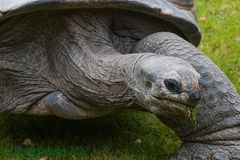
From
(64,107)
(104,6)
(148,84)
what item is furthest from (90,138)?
(148,84)

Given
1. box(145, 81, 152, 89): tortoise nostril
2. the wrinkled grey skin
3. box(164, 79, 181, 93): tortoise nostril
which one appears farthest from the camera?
the wrinkled grey skin

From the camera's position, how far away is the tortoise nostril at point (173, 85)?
8.76 ft

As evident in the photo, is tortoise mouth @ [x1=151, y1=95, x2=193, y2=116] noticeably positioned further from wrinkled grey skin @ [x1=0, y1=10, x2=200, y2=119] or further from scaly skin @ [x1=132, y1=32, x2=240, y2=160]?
scaly skin @ [x1=132, y1=32, x2=240, y2=160]

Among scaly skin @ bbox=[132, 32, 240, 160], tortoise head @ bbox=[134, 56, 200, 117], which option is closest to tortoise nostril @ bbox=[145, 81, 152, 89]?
tortoise head @ bbox=[134, 56, 200, 117]

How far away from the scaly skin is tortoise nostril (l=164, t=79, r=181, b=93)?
A: 69cm

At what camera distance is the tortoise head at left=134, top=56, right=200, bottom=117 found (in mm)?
2691

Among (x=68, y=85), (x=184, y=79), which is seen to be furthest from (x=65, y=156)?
(x=184, y=79)

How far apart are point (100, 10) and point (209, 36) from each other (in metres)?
3.47

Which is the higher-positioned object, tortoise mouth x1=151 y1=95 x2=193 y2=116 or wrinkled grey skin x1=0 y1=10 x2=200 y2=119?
tortoise mouth x1=151 y1=95 x2=193 y2=116

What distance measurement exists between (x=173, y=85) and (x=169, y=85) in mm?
25

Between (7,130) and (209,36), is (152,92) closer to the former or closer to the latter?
(7,130)

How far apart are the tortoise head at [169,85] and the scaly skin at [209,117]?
55 centimetres

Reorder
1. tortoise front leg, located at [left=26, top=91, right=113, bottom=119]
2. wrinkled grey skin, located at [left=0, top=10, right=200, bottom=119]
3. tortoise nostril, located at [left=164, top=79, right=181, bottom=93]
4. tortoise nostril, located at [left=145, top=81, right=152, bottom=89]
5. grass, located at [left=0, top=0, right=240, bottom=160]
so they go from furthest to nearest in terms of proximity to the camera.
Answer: grass, located at [left=0, top=0, right=240, bottom=160] < tortoise front leg, located at [left=26, top=91, right=113, bottom=119] < wrinkled grey skin, located at [left=0, top=10, right=200, bottom=119] < tortoise nostril, located at [left=145, top=81, right=152, bottom=89] < tortoise nostril, located at [left=164, top=79, right=181, bottom=93]

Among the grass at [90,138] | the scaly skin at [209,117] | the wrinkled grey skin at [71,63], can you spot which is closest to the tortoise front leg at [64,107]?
the wrinkled grey skin at [71,63]
